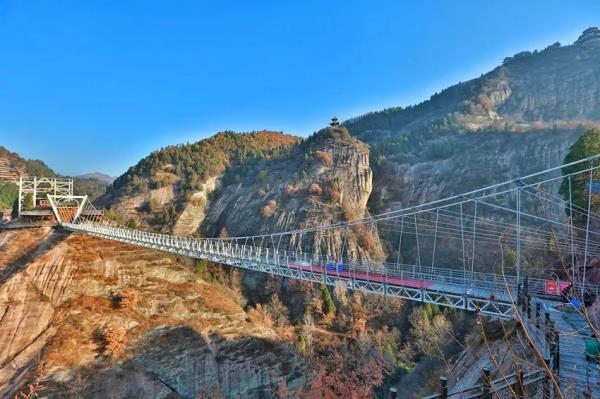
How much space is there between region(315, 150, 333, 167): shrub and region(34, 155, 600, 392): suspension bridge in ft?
38.2

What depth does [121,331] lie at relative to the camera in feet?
70.1

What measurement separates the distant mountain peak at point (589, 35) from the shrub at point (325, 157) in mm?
83725

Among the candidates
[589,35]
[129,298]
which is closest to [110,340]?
[129,298]

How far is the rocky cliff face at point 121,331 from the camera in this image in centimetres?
1875

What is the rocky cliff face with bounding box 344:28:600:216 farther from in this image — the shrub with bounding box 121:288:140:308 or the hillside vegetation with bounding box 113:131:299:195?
the shrub with bounding box 121:288:140:308

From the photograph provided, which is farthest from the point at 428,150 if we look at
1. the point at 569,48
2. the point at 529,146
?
the point at 569,48

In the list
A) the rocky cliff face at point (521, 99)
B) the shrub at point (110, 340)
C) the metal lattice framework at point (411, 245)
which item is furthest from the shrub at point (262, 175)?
the rocky cliff face at point (521, 99)

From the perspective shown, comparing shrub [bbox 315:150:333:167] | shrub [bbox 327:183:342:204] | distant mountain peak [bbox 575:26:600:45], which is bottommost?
shrub [bbox 327:183:342:204]

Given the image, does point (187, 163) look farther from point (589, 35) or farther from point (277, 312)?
point (589, 35)

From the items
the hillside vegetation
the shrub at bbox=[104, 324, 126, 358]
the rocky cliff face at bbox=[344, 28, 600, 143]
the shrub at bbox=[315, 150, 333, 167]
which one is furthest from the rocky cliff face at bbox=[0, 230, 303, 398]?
the rocky cliff face at bbox=[344, 28, 600, 143]

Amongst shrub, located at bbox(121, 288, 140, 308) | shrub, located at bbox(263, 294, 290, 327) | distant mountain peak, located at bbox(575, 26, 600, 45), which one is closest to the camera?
shrub, located at bbox(121, 288, 140, 308)

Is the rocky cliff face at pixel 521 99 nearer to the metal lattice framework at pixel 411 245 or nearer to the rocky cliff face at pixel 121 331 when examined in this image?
the metal lattice framework at pixel 411 245

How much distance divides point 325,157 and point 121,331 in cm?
3651

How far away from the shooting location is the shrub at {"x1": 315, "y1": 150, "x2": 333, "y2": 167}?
51.4 metres
